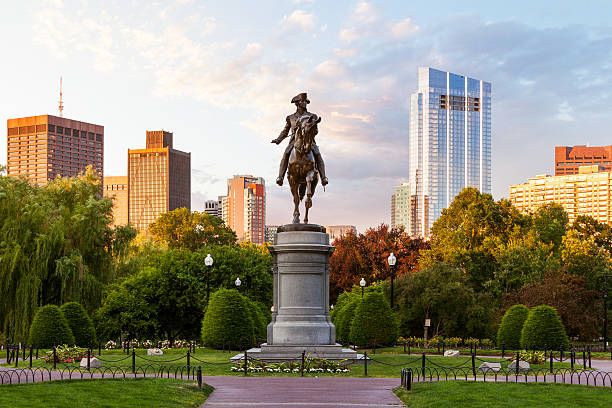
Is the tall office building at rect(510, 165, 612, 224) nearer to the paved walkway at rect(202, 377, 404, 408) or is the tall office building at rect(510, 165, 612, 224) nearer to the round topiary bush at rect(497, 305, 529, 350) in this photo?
the round topiary bush at rect(497, 305, 529, 350)

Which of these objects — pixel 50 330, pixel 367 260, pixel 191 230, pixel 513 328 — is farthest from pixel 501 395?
pixel 191 230

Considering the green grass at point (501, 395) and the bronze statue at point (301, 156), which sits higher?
the bronze statue at point (301, 156)

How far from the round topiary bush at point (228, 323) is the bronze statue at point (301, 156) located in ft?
26.6

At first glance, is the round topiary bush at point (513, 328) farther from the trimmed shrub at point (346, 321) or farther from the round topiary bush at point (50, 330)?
the round topiary bush at point (50, 330)

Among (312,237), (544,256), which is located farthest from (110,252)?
(544,256)

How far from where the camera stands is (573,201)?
157875mm

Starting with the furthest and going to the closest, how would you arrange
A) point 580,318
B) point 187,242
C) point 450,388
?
point 187,242 < point 580,318 < point 450,388

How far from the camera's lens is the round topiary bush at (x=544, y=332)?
33562 millimetres

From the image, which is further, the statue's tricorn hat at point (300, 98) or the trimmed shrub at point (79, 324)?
the trimmed shrub at point (79, 324)

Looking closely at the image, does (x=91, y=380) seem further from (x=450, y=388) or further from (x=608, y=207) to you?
(x=608, y=207)

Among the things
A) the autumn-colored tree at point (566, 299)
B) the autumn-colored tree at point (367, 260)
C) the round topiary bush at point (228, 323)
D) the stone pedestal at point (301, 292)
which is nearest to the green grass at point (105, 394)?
the stone pedestal at point (301, 292)

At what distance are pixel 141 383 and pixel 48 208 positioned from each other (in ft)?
80.0

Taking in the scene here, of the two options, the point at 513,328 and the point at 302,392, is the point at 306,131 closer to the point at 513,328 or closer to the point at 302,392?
the point at 302,392

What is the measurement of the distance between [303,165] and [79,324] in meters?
13.1
